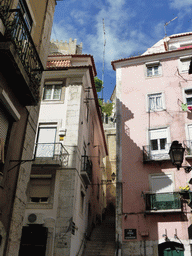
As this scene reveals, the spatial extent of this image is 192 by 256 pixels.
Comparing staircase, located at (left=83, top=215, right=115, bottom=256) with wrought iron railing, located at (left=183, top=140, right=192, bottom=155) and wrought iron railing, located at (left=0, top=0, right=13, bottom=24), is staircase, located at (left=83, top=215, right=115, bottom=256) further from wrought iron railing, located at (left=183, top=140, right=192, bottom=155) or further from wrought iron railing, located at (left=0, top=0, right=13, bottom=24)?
wrought iron railing, located at (left=0, top=0, right=13, bottom=24)

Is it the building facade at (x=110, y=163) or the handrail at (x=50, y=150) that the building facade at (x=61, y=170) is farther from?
the building facade at (x=110, y=163)

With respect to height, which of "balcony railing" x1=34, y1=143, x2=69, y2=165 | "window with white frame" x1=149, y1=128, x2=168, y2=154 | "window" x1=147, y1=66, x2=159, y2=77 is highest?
"window" x1=147, y1=66, x2=159, y2=77

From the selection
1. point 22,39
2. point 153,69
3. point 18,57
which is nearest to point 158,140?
point 153,69

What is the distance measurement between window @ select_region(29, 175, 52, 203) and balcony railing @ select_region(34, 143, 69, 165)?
1.05m

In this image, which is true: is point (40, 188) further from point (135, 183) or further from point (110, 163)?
point (110, 163)

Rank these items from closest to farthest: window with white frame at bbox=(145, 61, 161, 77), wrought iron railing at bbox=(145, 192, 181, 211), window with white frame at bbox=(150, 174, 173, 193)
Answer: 1. wrought iron railing at bbox=(145, 192, 181, 211)
2. window with white frame at bbox=(150, 174, 173, 193)
3. window with white frame at bbox=(145, 61, 161, 77)

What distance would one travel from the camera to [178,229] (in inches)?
595

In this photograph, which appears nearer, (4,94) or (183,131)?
(4,94)

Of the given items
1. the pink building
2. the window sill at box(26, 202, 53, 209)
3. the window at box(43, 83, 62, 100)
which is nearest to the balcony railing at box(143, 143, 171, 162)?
the pink building

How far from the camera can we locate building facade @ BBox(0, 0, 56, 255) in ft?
21.0

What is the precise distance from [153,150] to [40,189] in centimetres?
733

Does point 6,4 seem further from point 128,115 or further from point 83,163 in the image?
point 128,115

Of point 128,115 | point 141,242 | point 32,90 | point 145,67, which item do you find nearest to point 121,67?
point 145,67

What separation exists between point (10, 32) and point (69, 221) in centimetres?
1045
